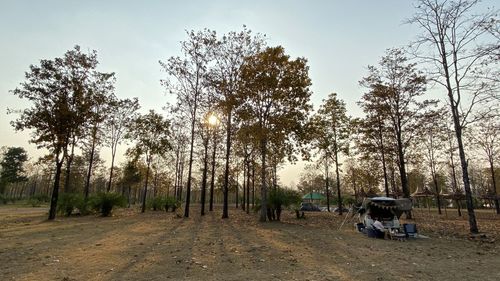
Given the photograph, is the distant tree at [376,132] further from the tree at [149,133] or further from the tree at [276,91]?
the tree at [149,133]

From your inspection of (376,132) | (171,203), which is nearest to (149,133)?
(171,203)

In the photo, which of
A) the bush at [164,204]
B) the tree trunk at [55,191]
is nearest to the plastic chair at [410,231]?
the tree trunk at [55,191]

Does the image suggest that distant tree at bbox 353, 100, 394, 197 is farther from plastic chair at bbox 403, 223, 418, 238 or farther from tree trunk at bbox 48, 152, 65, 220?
tree trunk at bbox 48, 152, 65, 220

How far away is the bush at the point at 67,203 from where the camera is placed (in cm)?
2383

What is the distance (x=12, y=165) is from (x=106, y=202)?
47042 millimetres

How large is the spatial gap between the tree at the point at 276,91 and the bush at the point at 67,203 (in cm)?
1563

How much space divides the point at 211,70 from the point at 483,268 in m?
21.7

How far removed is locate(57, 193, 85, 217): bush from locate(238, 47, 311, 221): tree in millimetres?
15632

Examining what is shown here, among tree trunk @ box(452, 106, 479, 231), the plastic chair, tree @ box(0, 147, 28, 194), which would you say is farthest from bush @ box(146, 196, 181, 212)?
tree @ box(0, 147, 28, 194)

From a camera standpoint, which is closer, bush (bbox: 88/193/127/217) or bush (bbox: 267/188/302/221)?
bush (bbox: 267/188/302/221)

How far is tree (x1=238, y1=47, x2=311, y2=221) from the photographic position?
792 inches

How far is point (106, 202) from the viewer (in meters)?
24.0

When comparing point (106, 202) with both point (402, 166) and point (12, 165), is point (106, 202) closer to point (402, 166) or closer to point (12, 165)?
point (402, 166)

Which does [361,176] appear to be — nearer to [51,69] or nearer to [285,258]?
[285,258]
